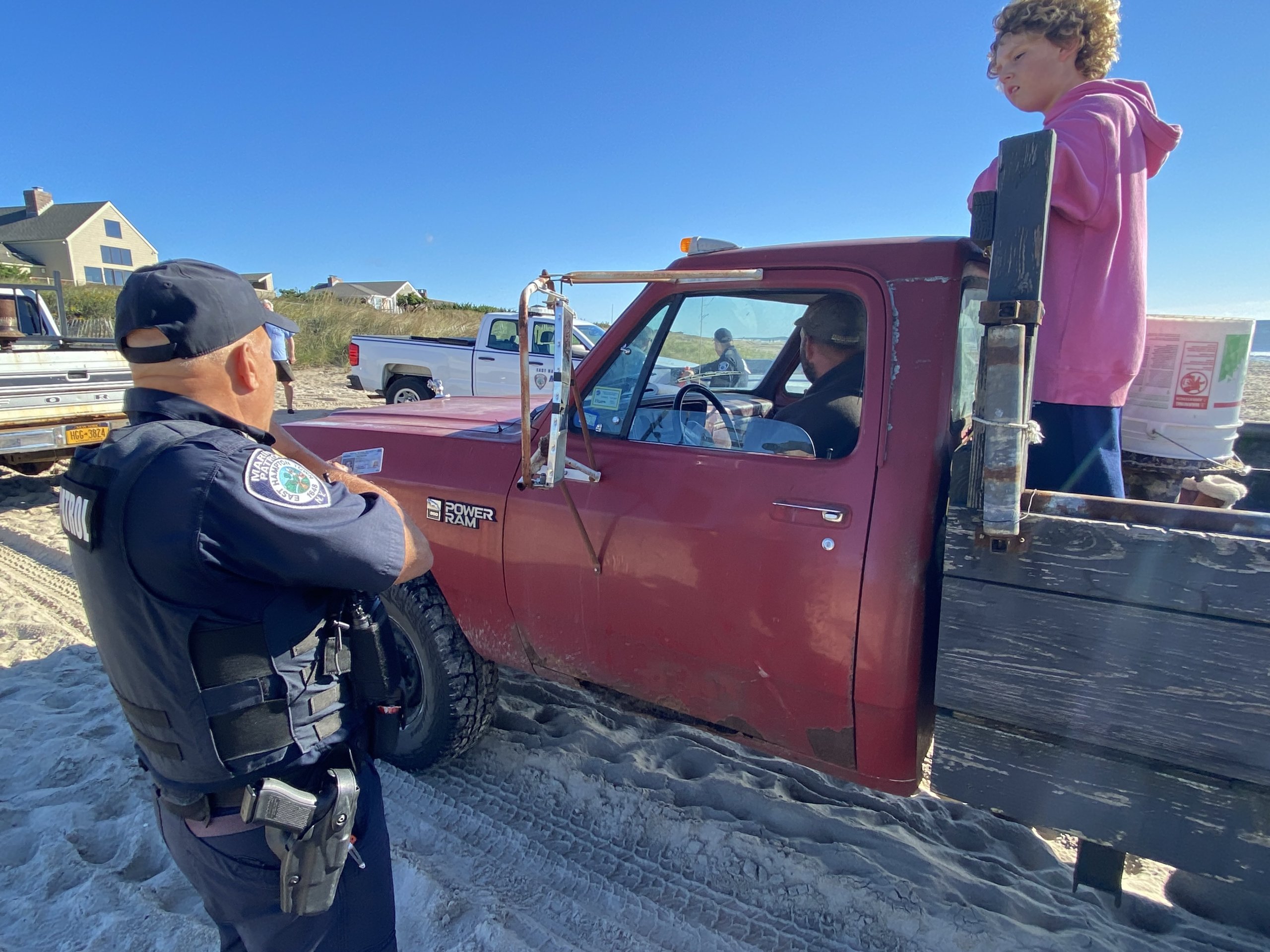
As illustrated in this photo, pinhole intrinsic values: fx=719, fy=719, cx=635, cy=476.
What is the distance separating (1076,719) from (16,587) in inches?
221

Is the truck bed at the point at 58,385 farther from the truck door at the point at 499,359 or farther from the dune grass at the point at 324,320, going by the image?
the dune grass at the point at 324,320

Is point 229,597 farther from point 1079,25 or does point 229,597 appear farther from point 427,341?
point 427,341

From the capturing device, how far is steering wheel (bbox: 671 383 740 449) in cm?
217

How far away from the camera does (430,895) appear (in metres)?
2.18

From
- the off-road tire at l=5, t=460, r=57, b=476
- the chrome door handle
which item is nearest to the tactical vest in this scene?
the chrome door handle

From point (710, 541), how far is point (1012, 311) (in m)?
0.92

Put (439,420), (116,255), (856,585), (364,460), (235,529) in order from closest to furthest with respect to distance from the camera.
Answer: (235,529) < (856,585) < (364,460) < (439,420) < (116,255)

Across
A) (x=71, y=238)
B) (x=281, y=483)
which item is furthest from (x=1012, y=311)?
(x=71, y=238)

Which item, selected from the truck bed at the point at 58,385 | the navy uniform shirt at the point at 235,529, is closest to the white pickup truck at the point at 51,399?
the truck bed at the point at 58,385

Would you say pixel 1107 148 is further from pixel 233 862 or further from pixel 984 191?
pixel 233 862

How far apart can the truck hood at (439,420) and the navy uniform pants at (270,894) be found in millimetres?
1397

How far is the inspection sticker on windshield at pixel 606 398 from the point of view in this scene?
2354 mm

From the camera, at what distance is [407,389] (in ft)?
40.4

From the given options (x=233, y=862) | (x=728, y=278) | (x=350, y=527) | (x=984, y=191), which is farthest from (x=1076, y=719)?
(x=233, y=862)
